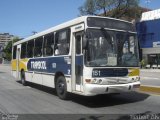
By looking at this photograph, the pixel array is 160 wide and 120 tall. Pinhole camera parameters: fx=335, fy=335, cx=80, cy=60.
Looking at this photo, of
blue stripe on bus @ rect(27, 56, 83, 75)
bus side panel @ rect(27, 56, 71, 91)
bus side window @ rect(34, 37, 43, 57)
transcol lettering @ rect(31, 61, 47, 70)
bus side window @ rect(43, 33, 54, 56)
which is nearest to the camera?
blue stripe on bus @ rect(27, 56, 83, 75)

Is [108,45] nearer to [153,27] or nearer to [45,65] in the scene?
[45,65]

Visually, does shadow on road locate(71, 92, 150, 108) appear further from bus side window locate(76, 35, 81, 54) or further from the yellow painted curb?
bus side window locate(76, 35, 81, 54)

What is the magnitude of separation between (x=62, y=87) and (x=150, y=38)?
43.8 m

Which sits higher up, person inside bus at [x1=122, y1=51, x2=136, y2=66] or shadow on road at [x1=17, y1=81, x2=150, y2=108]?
person inside bus at [x1=122, y1=51, x2=136, y2=66]

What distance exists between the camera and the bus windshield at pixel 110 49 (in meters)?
11.0

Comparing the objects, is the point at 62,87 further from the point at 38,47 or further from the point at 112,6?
the point at 112,6

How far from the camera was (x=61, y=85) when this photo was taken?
43.1ft

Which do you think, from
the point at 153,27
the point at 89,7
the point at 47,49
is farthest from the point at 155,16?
the point at 47,49

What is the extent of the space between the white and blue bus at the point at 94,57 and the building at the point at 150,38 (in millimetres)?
Answer: 40280

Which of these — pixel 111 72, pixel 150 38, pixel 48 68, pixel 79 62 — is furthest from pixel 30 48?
pixel 150 38

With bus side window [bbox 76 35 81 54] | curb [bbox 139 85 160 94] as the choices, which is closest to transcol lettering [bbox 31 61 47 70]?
bus side window [bbox 76 35 81 54]

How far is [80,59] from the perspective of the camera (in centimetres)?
1157

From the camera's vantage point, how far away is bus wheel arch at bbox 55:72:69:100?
12914 mm

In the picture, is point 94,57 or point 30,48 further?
point 30,48
